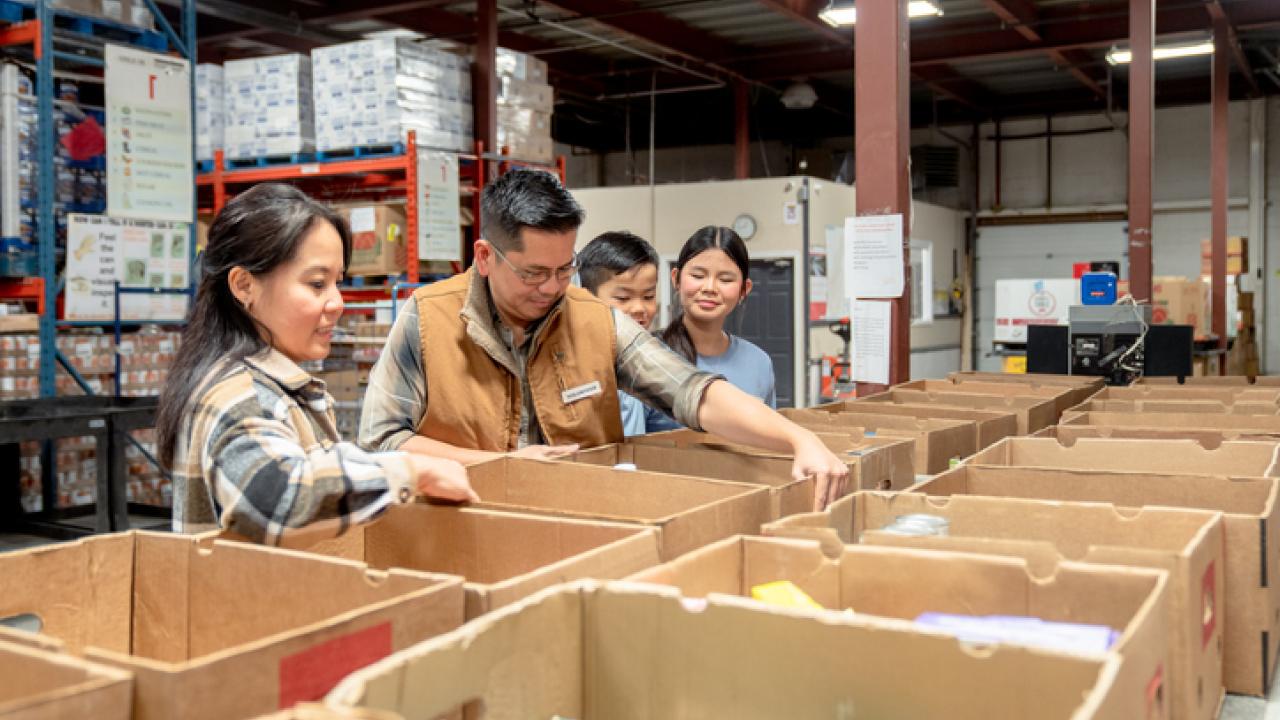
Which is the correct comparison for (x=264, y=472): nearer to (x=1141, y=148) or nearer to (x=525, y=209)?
(x=525, y=209)

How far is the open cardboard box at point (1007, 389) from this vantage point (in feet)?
12.2

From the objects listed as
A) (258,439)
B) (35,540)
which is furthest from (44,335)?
(258,439)

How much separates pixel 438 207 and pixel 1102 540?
25.8 feet

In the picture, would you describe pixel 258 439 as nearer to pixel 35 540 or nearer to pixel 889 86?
pixel 889 86

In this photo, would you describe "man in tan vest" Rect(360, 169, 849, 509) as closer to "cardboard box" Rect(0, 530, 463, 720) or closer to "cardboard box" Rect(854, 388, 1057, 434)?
"cardboard box" Rect(0, 530, 463, 720)

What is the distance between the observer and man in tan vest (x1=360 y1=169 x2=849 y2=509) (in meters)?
2.56

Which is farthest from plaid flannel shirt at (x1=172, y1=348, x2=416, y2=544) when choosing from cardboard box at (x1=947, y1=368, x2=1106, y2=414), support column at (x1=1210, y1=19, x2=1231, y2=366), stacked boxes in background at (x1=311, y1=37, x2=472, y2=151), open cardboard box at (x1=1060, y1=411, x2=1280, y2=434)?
support column at (x1=1210, y1=19, x2=1231, y2=366)

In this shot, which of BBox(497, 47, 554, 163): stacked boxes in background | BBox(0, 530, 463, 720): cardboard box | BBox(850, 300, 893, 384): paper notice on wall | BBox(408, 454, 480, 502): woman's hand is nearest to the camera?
BBox(0, 530, 463, 720): cardboard box

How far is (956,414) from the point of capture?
317cm

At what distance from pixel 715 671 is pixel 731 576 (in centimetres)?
35

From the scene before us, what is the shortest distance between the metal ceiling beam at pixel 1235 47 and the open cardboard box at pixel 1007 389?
28.6 feet

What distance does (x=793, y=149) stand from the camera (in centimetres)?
1870

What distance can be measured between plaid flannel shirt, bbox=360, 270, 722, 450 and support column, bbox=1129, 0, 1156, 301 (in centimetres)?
678

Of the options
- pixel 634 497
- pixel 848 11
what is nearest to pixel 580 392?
pixel 634 497
